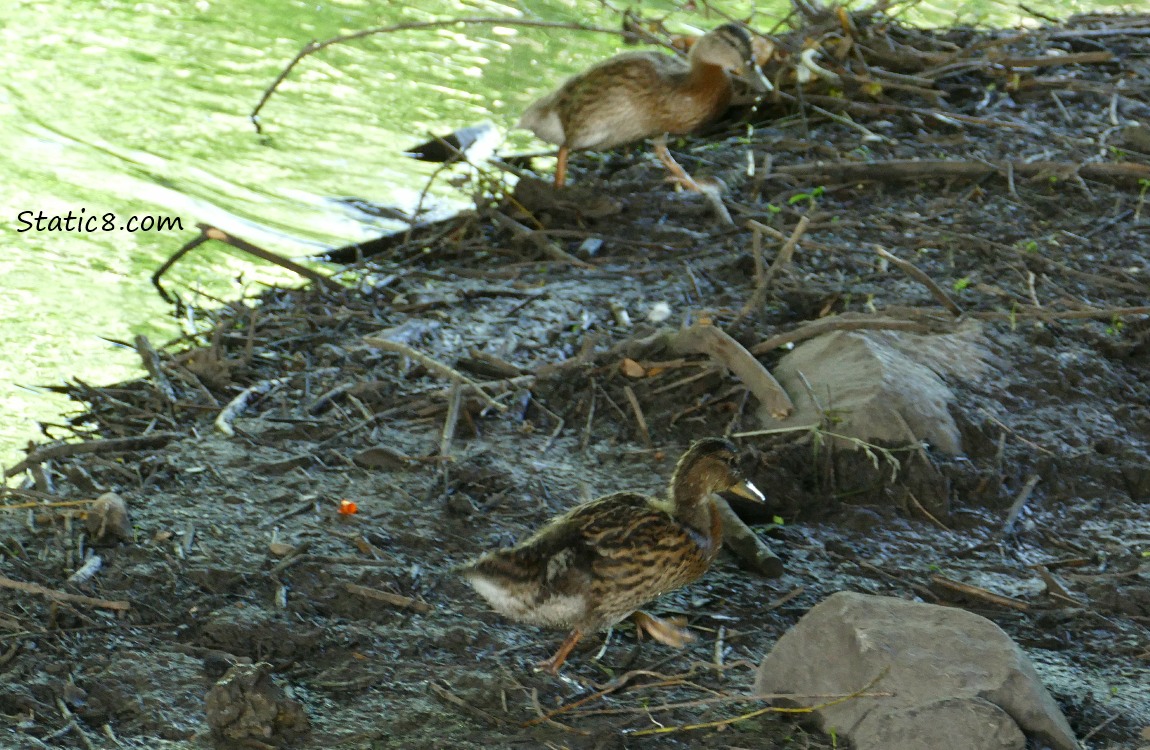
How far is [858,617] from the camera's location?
138 inches

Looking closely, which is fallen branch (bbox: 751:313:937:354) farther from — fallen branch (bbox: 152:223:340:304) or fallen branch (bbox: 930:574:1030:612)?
fallen branch (bbox: 152:223:340:304)

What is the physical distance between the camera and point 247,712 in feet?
11.5

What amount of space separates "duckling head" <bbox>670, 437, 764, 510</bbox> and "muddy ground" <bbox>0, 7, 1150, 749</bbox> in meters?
0.41

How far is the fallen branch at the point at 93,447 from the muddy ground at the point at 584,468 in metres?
0.05

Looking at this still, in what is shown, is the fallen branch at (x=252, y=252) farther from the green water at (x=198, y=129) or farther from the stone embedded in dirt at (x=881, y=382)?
the stone embedded in dirt at (x=881, y=382)

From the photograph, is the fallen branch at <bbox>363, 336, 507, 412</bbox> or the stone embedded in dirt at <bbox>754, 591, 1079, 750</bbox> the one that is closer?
the stone embedded in dirt at <bbox>754, 591, 1079, 750</bbox>

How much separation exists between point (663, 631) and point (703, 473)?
20.6 inches

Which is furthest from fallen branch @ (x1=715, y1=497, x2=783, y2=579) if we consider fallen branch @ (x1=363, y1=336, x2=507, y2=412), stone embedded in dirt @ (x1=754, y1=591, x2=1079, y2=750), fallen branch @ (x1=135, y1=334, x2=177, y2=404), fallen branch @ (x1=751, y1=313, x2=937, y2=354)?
fallen branch @ (x1=135, y1=334, x2=177, y2=404)

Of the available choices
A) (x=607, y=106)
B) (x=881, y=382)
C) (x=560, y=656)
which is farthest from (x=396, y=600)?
(x=607, y=106)

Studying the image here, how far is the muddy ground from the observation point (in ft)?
12.4

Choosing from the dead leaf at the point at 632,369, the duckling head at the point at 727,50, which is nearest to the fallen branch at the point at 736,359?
the dead leaf at the point at 632,369

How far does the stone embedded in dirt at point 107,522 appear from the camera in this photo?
4531 mm

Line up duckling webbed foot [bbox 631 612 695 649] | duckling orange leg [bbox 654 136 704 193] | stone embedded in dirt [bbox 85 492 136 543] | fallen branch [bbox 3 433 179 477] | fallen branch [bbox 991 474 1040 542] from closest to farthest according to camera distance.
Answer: duckling webbed foot [bbox 631 612 695 649] < stone embedded in dirt [bbox 85 492 136 543] < fallen branch [bbox 991 474 1040 542] < fallen branch [bbox 3 433 179 477] < duckling orange leg [bbox 654 136 704 193]

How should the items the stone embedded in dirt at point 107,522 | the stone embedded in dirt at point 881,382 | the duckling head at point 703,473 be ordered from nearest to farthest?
1. the duckling head at point 703,473
2. the stone embedded in dirt at point 107,522
3. the stone embedded in dirt at point 881,382
